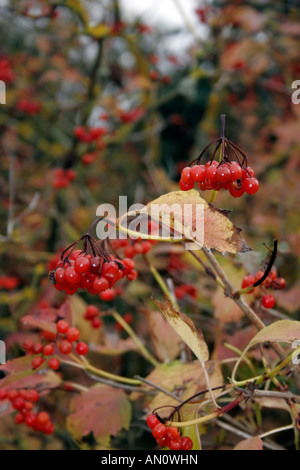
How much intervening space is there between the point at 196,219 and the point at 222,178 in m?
0.09

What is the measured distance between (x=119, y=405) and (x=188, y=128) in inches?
107

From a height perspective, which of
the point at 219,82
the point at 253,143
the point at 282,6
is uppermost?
the point at 282,6

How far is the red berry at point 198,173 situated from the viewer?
750mm

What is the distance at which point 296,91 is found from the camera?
2.72 metres

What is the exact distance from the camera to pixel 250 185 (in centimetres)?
76

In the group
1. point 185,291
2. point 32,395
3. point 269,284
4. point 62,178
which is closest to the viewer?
point 269,284

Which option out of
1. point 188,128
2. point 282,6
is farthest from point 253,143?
point 282,6

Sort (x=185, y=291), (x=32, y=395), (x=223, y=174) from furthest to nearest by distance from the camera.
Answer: (x=185, y=291), (x=32, y=395), (x=223, y=174)

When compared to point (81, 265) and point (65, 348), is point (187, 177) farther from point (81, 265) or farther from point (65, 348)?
point (65, 348)

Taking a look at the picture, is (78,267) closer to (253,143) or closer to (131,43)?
(131,43)

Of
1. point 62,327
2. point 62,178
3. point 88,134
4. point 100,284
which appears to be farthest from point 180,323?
point 88,134

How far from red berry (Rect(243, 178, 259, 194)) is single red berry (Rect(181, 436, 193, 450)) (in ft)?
1.76

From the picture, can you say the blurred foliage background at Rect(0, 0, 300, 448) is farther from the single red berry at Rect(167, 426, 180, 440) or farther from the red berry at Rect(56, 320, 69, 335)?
the single red berry at Rect(167, 426, 180, 440)

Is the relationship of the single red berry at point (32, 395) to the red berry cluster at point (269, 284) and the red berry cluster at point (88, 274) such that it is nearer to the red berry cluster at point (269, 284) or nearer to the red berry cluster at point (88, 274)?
the red berry cluster at point (88, 274)
